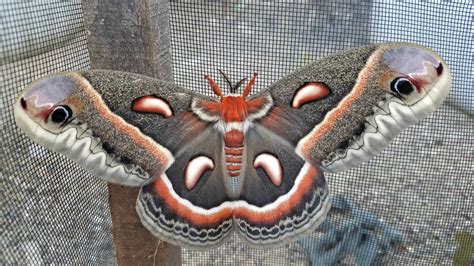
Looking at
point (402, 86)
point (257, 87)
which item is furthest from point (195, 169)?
point (257, 87)

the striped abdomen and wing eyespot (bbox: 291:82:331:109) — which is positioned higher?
wing eyespot (bbox: 291:82:331:109)

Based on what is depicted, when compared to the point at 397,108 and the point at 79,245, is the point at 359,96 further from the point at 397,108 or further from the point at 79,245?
the point at 79,245

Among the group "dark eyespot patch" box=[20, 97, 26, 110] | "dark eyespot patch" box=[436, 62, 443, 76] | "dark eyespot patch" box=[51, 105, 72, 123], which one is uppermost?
→ "dark eyespot patch" box=[436, 62, 443, 76]

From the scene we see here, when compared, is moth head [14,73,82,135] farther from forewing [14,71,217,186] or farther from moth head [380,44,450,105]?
moth head [380,44,450,105]

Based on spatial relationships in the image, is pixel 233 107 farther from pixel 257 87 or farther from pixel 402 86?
pixel 257 87

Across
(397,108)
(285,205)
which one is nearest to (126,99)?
(285,205)

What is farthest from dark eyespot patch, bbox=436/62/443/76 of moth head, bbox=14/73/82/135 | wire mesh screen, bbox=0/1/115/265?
wire mesh screen, bbox=0/1/115/265

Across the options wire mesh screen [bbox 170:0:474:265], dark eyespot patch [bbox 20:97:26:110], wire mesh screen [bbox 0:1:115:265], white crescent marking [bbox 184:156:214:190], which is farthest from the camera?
wire mesh screen [bbox 170:0:474:265]
